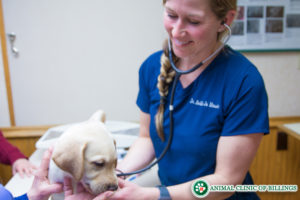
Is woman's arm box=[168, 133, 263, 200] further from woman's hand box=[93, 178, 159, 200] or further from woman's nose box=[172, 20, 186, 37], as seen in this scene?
woman's nose box=[172, 20, 186, 37]

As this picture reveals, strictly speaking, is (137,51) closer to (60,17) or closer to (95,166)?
(60,17)

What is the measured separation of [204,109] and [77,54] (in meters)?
0.85

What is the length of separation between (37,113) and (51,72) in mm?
239

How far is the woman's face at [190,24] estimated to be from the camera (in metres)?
0.59

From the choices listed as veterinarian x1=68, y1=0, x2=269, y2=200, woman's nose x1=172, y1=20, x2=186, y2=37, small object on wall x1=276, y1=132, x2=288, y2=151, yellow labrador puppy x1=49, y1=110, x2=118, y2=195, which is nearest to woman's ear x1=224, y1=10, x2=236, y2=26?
veterinarian x1=68, y1=0, x2=269, y2=200

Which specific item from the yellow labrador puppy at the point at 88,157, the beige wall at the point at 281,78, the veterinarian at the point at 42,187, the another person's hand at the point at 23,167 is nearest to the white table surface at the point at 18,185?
the another person's hand at the point at 23,167

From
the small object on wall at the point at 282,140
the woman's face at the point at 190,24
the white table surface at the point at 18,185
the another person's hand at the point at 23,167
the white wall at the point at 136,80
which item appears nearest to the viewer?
the woman's face at the point at 190,24

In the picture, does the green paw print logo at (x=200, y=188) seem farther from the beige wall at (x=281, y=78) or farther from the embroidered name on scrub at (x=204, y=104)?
the beige wall at (x=281, y=78)

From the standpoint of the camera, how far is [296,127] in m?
1.10

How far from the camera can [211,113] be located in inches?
26.6

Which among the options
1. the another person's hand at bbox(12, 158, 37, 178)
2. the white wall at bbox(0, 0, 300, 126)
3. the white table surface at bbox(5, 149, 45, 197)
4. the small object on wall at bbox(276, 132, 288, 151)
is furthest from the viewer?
the white wall at bbox(0, 0, 300, 126)

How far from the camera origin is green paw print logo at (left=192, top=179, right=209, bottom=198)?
2.13ft

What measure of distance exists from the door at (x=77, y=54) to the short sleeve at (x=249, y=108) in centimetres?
74

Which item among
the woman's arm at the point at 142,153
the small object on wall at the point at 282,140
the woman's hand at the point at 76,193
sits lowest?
the small object on wall at the point at 282,140
